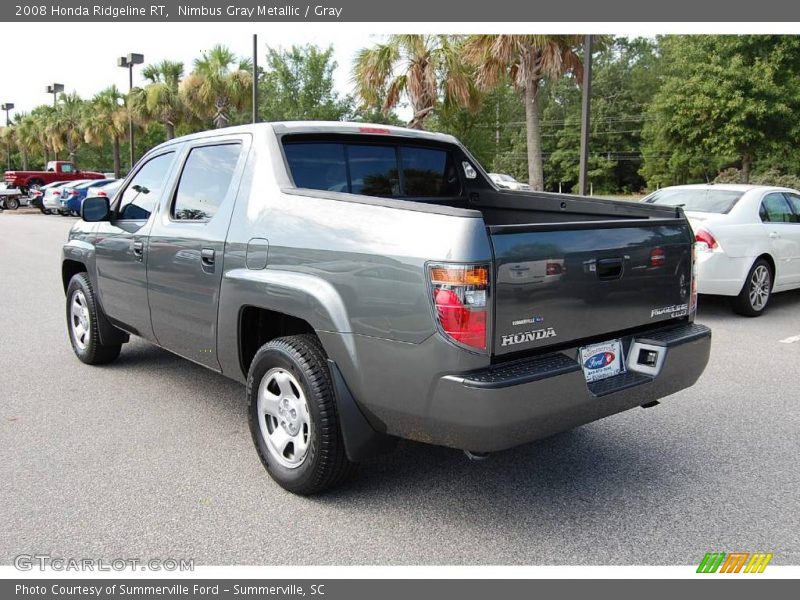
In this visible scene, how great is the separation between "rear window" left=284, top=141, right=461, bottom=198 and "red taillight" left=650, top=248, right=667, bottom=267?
67.8 inches

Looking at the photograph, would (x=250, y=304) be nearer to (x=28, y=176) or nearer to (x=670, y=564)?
(x=670, y=564)

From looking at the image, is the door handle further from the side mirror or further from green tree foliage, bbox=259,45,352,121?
green tree foliage, bbox=259,45,352,121

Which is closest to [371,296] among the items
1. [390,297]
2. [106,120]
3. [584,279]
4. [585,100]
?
[390,297]

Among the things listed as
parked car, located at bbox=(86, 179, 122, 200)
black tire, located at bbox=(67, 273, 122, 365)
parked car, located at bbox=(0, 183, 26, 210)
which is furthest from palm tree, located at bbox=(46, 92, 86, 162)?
black tire, located at bbox=(67, 273, 122, 365)

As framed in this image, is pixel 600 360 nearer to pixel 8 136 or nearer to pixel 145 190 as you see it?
pixel 145 190

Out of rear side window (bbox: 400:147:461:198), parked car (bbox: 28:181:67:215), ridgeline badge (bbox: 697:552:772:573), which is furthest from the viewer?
parked car (bbox: 28:181:67:215)

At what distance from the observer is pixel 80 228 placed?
600cm

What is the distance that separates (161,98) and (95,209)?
34.3 metres

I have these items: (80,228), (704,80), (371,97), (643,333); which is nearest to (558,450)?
(643,333)

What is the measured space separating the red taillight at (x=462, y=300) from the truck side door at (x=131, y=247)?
8.91ft

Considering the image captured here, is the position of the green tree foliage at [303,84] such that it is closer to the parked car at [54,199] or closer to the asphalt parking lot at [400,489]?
the parked car at [54,199]

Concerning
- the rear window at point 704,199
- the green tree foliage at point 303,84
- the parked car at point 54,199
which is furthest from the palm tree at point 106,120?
the rear window at point 704,199

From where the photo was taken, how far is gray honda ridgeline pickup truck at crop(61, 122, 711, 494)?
292 centimetres

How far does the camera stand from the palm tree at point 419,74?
19.8 metres
